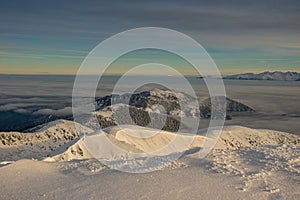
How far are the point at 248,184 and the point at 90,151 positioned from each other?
32.4 metres

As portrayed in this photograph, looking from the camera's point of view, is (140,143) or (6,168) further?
(140,143)

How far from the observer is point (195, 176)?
42.8ft

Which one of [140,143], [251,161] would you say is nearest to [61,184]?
[251,161]

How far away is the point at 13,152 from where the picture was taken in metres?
57.8

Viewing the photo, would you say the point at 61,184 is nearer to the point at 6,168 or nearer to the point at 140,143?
the point at 6,168

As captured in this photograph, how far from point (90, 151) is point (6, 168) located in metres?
28.0

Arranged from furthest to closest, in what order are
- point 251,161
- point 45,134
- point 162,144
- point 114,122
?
point 114,122, point 45,134, point 162,144, point 251,161

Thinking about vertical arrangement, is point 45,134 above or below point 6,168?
below

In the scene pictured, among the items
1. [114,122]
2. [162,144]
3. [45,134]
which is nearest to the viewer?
[162,144]

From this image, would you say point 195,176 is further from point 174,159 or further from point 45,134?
point 45,134

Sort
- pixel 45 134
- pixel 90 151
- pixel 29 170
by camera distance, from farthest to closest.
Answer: pixel 45 134, pixel 90 151, pixel 29 170

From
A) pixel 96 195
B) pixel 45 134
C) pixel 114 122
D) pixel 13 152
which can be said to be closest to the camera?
pixel 96 195

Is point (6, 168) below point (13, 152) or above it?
above

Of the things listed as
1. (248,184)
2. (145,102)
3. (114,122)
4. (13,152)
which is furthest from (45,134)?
(145,102)
